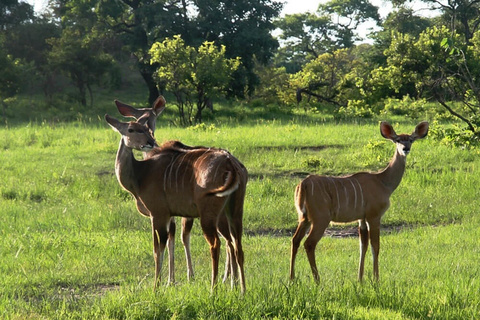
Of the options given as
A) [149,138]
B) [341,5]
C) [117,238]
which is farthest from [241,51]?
[341,5]

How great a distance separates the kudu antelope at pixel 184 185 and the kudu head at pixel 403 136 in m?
1.37

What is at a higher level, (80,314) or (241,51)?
(241,51)

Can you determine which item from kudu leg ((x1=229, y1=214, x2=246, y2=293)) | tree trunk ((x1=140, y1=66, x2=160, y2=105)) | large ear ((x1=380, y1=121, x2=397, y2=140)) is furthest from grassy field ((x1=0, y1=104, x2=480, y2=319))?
tree trunk ((x1=140, y1=66, x2=160, y2=105))

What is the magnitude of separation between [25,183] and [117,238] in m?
3.82

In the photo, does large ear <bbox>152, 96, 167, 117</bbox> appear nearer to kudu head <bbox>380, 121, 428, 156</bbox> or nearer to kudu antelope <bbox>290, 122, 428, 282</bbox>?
kudu antelope <bbox>290, 122, 428, 282</bbox>

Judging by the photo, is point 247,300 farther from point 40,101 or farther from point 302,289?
point 40,101

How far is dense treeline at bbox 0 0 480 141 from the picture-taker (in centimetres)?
1956

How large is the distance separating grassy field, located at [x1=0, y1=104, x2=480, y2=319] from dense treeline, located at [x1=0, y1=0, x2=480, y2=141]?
4623 mm

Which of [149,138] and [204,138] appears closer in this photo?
[149,138]

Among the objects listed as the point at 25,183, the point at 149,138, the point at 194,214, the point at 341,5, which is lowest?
the point at 25,183

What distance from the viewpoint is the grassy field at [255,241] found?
480cm

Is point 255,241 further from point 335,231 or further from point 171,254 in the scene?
point 171,254

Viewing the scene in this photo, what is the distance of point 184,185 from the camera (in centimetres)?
544

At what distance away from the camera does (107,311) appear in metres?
4.71
